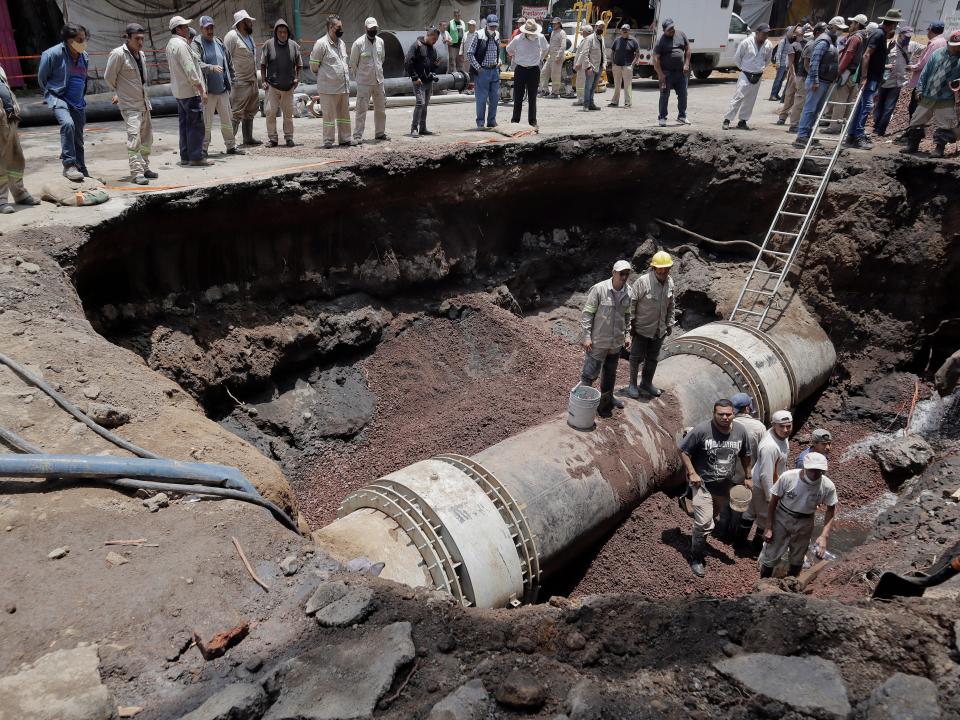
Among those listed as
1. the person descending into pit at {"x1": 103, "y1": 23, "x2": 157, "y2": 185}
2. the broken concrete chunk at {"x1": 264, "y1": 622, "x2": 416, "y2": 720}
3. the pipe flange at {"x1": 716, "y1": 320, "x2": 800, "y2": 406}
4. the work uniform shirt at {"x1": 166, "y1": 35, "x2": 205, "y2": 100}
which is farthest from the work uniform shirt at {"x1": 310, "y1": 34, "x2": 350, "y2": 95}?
the broken concrete chunk at {"x1": 264, "y1": 622, "x2": 416, "y2": 720}

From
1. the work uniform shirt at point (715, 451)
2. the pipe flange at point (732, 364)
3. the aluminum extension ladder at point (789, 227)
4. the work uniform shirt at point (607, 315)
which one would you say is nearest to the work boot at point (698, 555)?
the work uniform shirt at point (715, 451)

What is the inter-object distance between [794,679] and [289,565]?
2673 millimetres

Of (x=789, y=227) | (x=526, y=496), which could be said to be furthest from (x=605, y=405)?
(x=789, y=227)

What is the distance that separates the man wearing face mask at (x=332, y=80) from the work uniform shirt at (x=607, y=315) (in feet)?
18.5

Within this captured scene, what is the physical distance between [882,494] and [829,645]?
5339 mm

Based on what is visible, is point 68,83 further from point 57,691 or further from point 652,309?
point 57,691

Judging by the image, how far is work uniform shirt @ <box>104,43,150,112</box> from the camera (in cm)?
791

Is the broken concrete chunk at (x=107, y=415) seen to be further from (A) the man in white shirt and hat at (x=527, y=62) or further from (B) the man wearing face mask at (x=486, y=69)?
(A) the man in white shirt and hat at (x=527, y=62)

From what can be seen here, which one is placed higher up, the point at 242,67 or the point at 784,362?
the point at 242,67

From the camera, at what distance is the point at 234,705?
3.00 meters

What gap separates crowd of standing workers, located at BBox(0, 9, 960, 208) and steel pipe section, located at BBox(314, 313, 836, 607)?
4903 millimetres

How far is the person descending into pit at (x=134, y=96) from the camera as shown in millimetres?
7926

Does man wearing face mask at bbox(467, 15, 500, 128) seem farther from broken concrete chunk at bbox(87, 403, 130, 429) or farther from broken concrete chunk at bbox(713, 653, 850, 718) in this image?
broken concrete chunk at bbox(713, 653, 850, 718)

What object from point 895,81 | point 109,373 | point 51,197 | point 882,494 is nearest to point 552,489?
point 109,373
